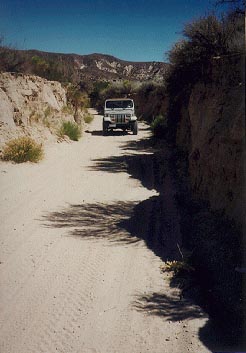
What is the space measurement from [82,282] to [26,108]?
11.4m

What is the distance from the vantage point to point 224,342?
3.13 meters

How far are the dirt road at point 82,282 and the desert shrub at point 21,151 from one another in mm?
2512

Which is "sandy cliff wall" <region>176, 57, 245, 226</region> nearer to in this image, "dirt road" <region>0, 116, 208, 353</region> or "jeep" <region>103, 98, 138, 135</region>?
"dirt road" <region>0, 116, 208, 353</region>

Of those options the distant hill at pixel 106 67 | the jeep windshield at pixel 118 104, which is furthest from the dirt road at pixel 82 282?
the distant hill at pixel 106 67

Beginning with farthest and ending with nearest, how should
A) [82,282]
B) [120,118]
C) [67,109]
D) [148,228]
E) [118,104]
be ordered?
[67,109]
[118,104]
[120,118]
[148,228]
[82,282]

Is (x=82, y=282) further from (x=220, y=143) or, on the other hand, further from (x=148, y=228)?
(x=220, y=143)

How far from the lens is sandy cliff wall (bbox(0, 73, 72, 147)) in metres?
12.5

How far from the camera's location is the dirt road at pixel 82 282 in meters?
3.25

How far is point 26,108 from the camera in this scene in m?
14.2

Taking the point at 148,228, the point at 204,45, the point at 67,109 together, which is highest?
the point at 204,45

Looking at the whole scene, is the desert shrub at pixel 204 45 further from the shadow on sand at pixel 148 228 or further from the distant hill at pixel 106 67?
the distant hill at pixel 106 67

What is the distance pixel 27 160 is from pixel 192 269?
25.8ft

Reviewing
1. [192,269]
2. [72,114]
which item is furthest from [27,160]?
[72,114]

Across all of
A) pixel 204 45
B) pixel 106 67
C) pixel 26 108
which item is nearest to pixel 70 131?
pixel 26 108
